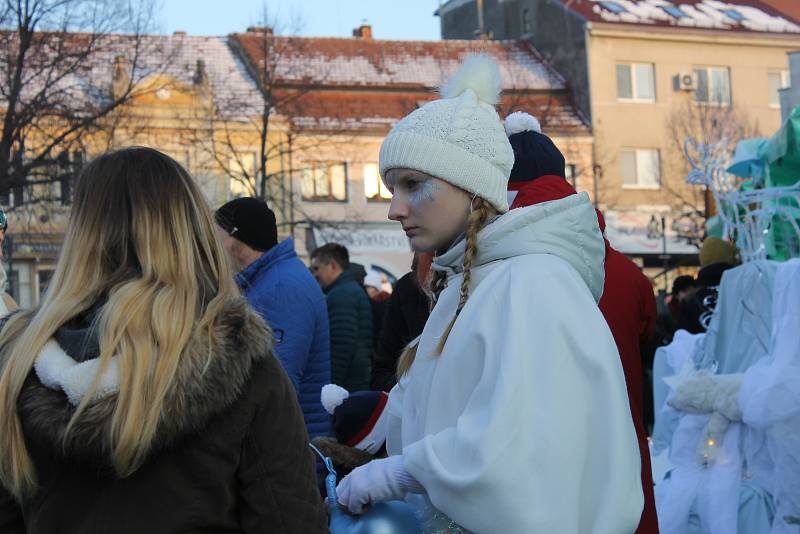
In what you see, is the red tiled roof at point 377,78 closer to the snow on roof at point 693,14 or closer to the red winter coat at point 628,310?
the snow on roof at point 693,14

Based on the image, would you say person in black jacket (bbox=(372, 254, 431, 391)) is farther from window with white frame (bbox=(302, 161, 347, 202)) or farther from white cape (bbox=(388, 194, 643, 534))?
window with white frame (bbox=(302, 161, 347, 202))

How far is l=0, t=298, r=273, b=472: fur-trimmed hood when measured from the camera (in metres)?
2.35

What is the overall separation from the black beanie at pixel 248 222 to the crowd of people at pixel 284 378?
7.86 feet

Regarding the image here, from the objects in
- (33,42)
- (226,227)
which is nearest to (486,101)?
(226,227)

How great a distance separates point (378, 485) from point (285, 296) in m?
2.50

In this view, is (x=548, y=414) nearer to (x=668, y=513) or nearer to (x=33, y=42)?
(x=668, y=513)

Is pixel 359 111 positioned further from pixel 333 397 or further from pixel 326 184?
pixel 333 397

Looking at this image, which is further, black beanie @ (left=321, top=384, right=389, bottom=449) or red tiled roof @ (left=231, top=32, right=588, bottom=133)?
red tiled roof @ (left=231, top=32, right=588, bottom=133)

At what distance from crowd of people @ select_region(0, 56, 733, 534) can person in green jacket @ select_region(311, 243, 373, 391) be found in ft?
14.6

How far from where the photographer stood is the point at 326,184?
114 ft

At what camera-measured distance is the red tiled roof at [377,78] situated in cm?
3462

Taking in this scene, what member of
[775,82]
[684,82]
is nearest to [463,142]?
[684,82]

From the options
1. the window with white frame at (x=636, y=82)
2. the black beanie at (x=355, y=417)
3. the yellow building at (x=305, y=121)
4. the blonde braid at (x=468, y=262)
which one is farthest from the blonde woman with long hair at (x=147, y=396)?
the window with white frame at (x=636, y=82)

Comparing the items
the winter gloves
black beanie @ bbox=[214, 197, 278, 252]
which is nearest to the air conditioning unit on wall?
the winter gloves
